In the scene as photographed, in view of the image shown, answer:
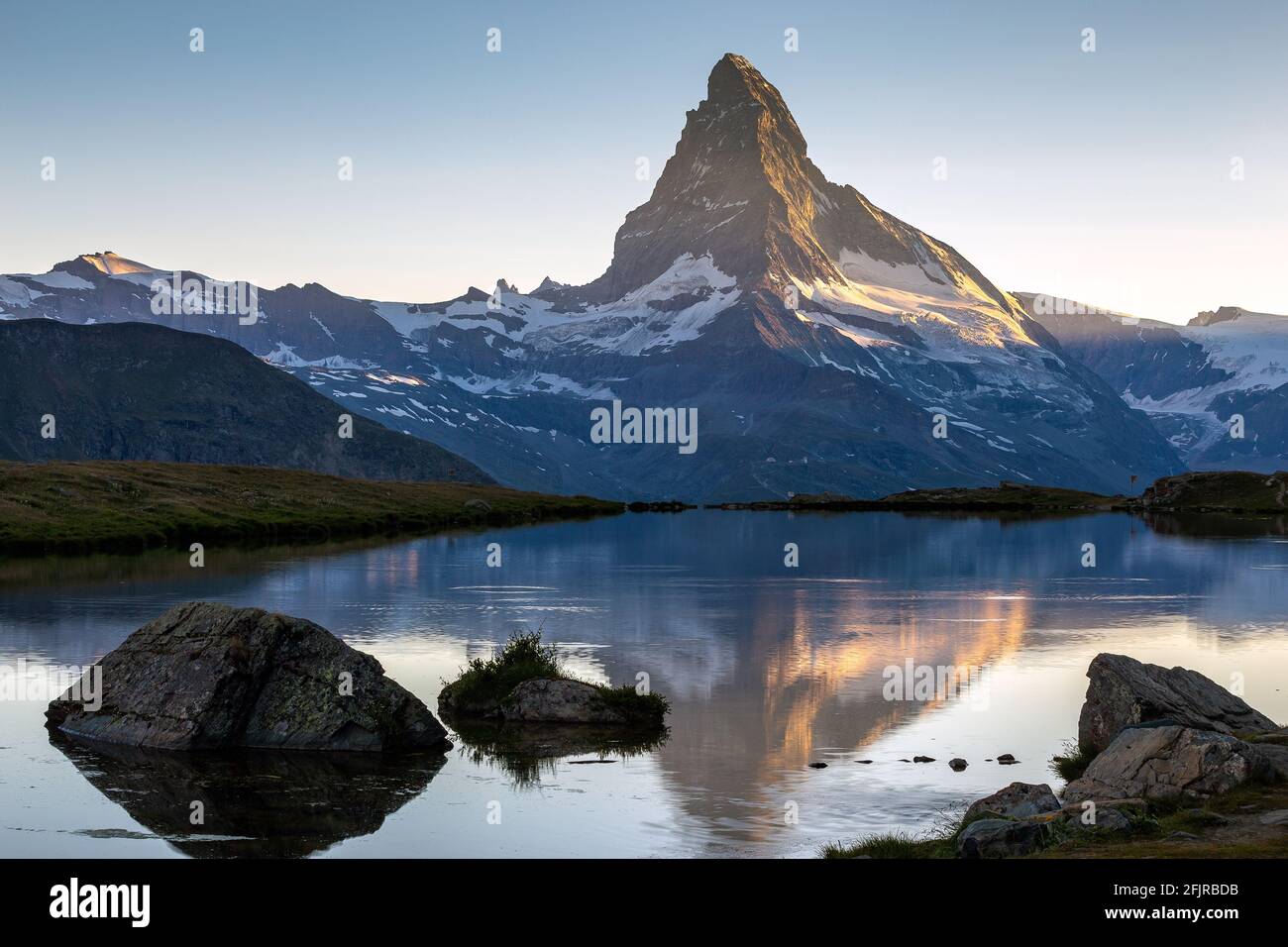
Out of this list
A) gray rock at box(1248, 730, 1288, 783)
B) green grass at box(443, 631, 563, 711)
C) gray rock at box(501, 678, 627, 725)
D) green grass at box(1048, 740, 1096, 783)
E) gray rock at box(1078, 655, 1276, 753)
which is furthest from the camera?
green grass at box(443, 631, 563, 711)

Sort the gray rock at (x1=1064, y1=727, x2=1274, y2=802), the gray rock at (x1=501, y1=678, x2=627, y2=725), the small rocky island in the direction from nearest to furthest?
1. the small rocky island
2. the gray rock at (x1=1064, y1=727, x2=1274, y2=802)
3. the gray rock at (x1=501, y1=678, x2=627, y2=725)

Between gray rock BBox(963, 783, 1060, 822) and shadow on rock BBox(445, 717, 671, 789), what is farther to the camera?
shadow on rock BBox(445, 717, 671, 789)

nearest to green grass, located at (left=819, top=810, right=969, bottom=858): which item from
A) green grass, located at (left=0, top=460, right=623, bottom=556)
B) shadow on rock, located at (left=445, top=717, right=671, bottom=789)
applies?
shadow on rock, located at (left=445, top=717, right=671, bottom=789)

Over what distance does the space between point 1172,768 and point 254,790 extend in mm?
21135

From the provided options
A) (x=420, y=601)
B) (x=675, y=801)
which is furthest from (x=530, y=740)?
(x=420, y=601)

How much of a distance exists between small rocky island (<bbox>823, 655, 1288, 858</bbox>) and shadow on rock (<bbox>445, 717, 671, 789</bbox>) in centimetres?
1106

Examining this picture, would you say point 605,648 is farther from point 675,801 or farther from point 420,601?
point 675,801

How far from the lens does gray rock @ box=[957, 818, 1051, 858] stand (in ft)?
77.5

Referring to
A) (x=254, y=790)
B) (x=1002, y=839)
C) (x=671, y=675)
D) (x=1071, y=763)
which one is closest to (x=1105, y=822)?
A: (x=1002, y=839)

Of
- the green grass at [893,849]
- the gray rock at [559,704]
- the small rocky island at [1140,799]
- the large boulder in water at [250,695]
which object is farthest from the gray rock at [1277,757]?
the large boulder in water at [250,695]

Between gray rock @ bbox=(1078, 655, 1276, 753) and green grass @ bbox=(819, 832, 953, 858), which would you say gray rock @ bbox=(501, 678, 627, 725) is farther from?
green grass @ bbox=(819, 832, 953, 858)

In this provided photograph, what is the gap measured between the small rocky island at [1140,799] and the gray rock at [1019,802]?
0.11 feet
